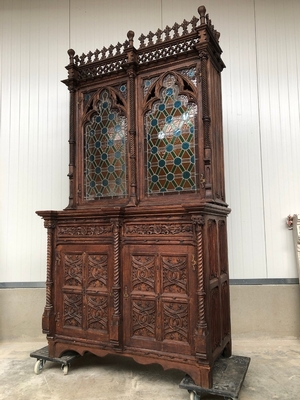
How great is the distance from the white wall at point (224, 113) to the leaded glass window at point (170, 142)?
1.21 meters

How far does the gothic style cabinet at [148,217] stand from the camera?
2457 mm

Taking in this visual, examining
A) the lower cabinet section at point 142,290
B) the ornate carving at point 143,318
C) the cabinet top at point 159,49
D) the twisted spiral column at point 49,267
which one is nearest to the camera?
the lower cabinet section at point 142,290

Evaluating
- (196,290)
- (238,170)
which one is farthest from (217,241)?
(238,170)

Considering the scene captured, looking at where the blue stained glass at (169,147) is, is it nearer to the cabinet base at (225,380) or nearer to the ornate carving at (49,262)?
the ornate carving at (49,262)

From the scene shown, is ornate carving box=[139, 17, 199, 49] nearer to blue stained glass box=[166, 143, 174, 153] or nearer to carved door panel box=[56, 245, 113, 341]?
blue stained glass box=[166, 143, 174, 153]

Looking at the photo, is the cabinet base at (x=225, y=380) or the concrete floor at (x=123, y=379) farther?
the concrete floor at (x=123, y=379)

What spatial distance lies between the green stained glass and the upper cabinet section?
10 millimetres

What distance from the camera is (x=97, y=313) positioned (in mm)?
2783

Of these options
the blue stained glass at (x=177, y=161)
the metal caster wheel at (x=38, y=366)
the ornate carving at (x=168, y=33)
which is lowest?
the metal caster wheel at (x=38, y=366)

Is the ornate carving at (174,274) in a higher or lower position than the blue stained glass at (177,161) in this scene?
lower

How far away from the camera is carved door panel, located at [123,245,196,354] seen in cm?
245

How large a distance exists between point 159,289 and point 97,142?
5.31 feet

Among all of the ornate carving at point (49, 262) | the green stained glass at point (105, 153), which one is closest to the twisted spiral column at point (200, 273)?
the green stained glass at point (105, 153)

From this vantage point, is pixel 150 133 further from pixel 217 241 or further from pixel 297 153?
pixel 297 153
